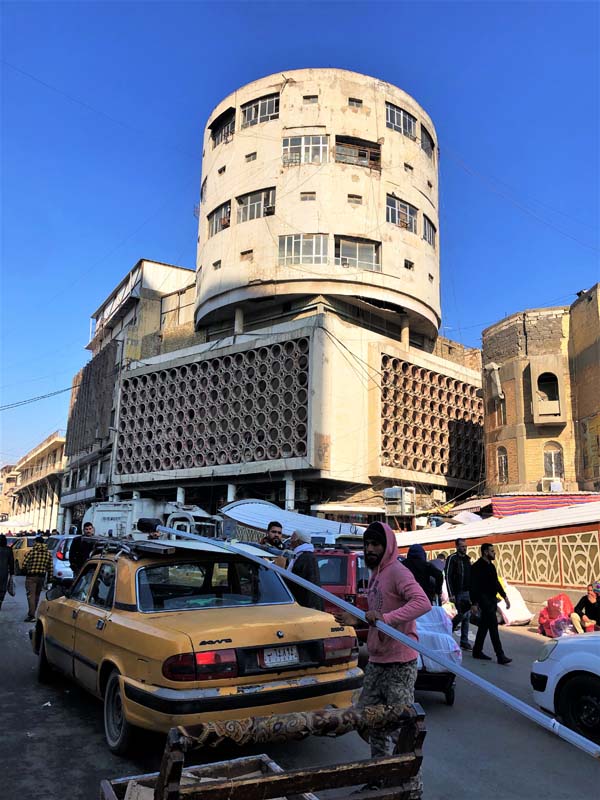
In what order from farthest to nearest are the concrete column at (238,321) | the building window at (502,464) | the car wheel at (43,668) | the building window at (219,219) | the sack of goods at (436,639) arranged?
the building window at (219,219) < the concrete column at (238,321) < the building window at (502,464) < the car wheel at (43,668) < the sack of goods at (436,639)

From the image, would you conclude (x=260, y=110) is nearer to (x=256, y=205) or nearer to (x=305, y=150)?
(x=305, y=150)

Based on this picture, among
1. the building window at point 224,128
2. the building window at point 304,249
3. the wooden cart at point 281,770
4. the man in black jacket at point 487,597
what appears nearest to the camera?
the wooden cart at point 281,770

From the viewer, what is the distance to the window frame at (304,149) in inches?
1470

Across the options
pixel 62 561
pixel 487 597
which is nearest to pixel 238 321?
pixel 62 561

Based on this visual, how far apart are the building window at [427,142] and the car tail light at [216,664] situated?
4188cm

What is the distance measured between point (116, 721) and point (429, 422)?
34596mm

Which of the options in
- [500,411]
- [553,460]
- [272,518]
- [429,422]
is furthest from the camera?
[429,422]

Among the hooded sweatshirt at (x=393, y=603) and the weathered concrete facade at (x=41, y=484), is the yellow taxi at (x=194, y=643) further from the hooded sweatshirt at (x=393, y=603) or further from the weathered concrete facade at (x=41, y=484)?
the weathered concrete facade at (x=41, y=484)

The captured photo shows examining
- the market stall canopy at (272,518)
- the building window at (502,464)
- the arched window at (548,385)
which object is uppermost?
the arched window at (548,385)

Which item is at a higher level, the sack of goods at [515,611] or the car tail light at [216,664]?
the car tail light at [216,664]

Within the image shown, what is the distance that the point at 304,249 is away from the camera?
3622 centimetres

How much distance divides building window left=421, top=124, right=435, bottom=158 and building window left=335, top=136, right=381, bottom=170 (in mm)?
4492

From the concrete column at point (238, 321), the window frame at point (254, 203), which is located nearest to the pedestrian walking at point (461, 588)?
the concrete column at point (238, 321)

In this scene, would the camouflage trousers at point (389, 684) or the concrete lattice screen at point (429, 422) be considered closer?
the camouflage trousers at point (389, 684)
